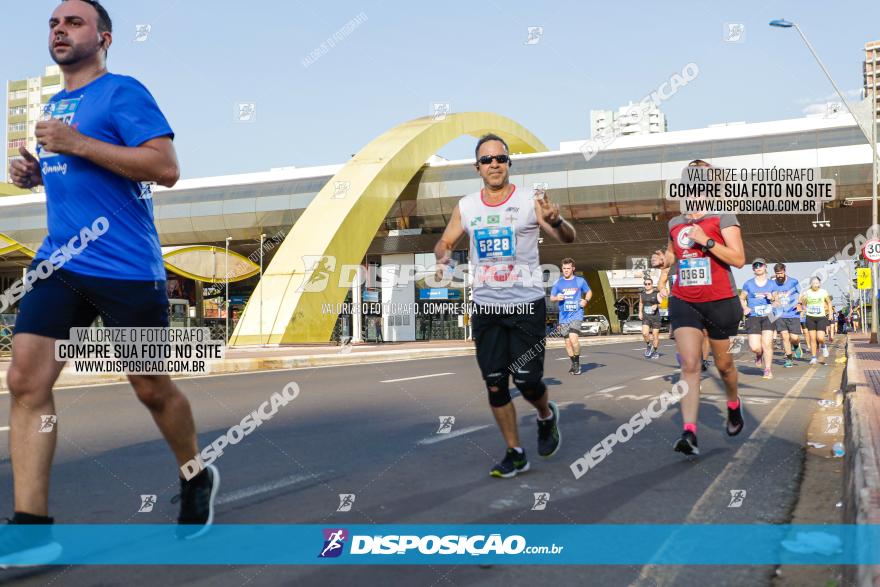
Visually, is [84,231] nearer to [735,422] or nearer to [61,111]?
[61,111]

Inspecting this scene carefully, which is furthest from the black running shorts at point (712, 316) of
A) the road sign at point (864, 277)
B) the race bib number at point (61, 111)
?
the road sign at point (864, 277)

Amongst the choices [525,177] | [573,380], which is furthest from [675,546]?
[525,177]

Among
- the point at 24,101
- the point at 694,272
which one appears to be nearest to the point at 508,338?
the point at 694,272

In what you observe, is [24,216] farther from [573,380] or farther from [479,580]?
[479,580]

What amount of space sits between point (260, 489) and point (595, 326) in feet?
163

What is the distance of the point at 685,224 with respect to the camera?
234 inches

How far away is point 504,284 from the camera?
15.8 feet

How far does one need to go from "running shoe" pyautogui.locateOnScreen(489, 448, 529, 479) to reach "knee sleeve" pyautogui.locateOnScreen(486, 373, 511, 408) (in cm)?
29

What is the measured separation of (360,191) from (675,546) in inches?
1133

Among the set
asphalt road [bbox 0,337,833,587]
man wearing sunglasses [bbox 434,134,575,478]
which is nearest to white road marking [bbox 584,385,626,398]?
asphalt road [bbox 0,337,833,587]

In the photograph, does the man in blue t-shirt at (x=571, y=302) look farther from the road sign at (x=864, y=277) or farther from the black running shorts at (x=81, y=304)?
the road sign at (x=864, y=277)

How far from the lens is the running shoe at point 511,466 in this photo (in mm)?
4785

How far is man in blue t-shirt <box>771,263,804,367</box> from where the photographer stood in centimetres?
1400

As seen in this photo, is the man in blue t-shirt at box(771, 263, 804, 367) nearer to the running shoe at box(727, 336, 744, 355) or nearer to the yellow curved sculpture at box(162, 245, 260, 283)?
the running shoe at box(727, 336, 744, 355)
